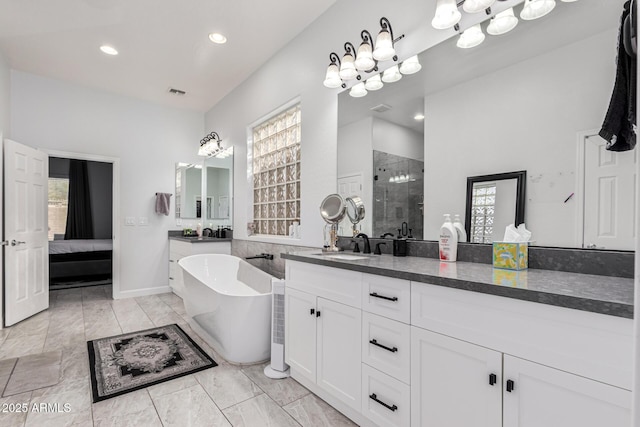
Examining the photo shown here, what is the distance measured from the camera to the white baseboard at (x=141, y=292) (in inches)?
175

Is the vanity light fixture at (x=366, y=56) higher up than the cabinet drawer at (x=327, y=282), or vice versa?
the vanity light fixture at (x=366, y=56)

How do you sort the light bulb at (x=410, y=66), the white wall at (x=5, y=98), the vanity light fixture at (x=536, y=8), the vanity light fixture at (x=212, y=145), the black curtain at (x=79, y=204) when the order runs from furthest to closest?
the black curtain at (x=79, y=204)
the vanity light fixture at (x=212, y=145)
the white wall at (x=5, y=98)
the light bulb at (x=410, y=66)
the vanity light fixture at (x=536, y=8)

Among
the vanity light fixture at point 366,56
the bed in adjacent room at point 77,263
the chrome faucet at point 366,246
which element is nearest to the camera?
the vanity light fixture at point 366,56

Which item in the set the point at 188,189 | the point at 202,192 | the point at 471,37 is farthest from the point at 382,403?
the point at 188,189

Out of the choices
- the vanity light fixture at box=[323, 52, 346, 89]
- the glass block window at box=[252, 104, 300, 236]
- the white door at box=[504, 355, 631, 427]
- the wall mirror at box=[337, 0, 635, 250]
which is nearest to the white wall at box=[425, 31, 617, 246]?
the wall mirror at box=[337, 0, 635, 250]

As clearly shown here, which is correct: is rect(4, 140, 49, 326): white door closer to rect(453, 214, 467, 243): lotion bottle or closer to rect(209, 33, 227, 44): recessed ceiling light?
rect(209, 33, 227, 44): recessed ceiling light

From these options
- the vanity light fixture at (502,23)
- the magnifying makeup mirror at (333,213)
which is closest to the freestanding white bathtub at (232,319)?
the magnifying makeup mirror at (333,213)

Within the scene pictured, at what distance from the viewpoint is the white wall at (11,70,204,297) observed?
12.9 feet

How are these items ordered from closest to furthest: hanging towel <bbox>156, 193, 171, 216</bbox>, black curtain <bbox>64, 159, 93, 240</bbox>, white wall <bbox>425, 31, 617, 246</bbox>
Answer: white wall <bbox>425, 31, 617, 246</bbox>, hanging towel <bbox>156, 193, 171, 216</bbox>, black curtain <bbox>64, 159, 93, 240</bbox>

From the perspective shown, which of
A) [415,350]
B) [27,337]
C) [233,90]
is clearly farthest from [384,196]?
[27,337]

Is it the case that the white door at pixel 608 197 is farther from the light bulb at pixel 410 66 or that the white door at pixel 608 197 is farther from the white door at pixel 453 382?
the light bulb at pixel 410 66

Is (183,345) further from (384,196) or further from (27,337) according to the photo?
(384,196)

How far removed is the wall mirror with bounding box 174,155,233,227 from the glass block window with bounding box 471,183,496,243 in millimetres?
3585

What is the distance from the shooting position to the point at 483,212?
167 centimetres
